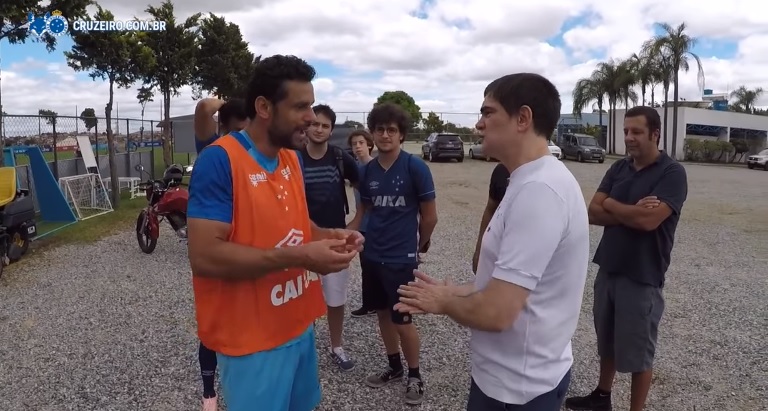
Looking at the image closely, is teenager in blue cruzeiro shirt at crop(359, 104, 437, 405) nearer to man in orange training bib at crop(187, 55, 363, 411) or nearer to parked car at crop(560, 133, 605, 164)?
man in orange training bib at crop(187, 55, 363, 411)

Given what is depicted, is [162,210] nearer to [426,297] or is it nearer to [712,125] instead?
[426,297]

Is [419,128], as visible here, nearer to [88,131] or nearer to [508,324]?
[88,131]

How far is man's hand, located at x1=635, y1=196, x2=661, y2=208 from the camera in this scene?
2918 mm

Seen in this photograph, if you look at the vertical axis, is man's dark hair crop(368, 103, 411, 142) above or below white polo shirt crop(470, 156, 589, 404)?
above

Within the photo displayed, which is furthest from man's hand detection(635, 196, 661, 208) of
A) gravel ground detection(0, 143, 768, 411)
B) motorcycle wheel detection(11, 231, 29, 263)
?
motorcycle wheel detection(11, 231, 29, 263)

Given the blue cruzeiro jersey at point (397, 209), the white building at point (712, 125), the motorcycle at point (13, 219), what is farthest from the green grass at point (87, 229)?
the white building at point (712, 125)

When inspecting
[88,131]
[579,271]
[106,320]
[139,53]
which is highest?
[139,53]

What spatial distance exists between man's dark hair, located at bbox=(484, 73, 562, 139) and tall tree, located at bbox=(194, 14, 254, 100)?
18690mm

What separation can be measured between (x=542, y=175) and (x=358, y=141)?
3.07 metres

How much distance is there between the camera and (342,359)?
4.03 meters

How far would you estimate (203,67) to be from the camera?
19.5 meters

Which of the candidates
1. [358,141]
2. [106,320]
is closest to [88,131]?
[106,320]

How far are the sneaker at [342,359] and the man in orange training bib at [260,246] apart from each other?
1.95 meters

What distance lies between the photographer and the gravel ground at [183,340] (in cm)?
363
